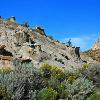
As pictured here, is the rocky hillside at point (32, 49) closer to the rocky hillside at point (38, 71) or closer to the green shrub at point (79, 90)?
the rocky hillside at point (38, 71)

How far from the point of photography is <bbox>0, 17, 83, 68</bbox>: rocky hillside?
109 feet

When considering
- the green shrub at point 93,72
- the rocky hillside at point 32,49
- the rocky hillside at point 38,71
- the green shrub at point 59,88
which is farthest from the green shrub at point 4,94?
the rocky hillside at point 32,49

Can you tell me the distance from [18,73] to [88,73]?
1085cm

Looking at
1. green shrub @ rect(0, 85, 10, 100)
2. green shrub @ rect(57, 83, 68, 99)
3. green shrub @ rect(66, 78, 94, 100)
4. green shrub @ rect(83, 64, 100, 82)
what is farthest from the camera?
green shrub @ rect(83, 64, 100, 82)

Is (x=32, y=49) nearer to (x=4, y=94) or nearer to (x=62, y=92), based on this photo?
(x=62, y=92)

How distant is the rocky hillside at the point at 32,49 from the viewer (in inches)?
1309

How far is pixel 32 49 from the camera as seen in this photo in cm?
3512

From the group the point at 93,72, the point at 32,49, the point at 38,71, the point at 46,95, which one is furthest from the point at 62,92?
the point at 32,49

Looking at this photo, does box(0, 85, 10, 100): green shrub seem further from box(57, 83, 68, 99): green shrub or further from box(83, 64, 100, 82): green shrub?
box(83, 64, 100, 82): green shrub

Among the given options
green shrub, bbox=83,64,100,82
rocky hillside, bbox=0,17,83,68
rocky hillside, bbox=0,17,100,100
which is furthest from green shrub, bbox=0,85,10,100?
rocky hillside, bbox=0,17,83,68

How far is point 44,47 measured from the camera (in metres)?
39.8

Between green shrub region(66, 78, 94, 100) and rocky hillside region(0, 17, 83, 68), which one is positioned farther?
rocky hillside region(0, 17, 83, 68)

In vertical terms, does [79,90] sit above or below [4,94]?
above

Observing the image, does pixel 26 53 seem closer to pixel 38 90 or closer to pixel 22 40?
pixel 22 40
